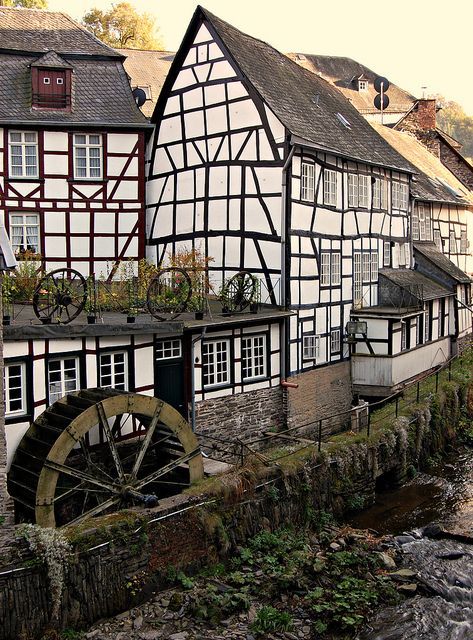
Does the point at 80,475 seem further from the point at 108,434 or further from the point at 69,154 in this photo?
the point at 69,154

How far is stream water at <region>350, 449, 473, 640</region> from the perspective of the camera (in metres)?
12.0

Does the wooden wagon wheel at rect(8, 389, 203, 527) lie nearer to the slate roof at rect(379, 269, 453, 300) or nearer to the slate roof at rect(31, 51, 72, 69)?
the slate roof at rect(31, 51, 72, 69)

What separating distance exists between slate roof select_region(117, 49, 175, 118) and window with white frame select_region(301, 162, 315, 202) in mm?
9175

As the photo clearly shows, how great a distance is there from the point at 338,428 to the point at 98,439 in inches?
310

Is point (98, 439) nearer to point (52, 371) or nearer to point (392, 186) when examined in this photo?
point (52, 371)

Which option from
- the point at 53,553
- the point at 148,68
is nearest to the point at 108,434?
the point at 53,553

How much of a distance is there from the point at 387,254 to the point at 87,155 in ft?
31.4

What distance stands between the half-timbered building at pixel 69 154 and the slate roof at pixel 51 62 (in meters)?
0.03

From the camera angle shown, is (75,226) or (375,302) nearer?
(75,226)

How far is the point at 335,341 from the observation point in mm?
20797

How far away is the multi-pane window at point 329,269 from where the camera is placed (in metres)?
20.1

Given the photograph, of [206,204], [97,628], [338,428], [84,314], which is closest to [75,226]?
[206,204]

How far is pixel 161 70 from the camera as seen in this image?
1171 inches

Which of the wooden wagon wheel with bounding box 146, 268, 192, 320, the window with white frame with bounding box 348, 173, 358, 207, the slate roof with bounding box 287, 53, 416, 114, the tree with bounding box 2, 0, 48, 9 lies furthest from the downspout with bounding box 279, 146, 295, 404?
the slate roof with bounding box 287, 53, 416, 114
